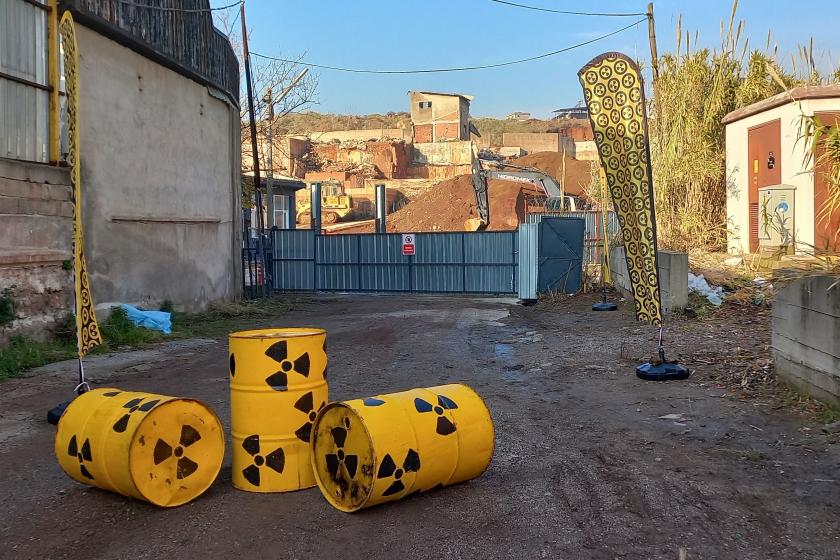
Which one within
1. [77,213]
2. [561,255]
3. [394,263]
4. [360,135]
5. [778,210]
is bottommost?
[394,263]

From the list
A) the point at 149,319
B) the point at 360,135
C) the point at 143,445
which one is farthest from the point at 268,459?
the point at 360,135

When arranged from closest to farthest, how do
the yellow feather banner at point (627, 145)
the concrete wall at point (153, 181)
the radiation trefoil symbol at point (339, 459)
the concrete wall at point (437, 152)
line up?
the radiation trefoil symbol at point (339, 459) → the yellow feather banner at point (627, 145) → the concrete wall at point (153, 181) → the concrete wall at point (437, 152)

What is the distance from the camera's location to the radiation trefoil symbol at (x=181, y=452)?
4.57 m

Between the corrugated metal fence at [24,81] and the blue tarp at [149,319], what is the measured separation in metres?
2.96

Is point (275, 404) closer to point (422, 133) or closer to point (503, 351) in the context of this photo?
point (503, 351)

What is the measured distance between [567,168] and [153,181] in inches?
1702

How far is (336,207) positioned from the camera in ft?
169

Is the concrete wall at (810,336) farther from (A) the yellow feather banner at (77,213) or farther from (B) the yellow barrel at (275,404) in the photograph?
(A) the yellow feather banner at (77,213)

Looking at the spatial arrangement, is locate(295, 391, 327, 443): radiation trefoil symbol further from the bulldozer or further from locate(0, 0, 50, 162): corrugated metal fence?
the bulldozer

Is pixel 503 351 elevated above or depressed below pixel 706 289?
below

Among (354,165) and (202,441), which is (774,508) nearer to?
(202,441)

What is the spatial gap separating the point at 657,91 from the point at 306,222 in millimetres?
35021

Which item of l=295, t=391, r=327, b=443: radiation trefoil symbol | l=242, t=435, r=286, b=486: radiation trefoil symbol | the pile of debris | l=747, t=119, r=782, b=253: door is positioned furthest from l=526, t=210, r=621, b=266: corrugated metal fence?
the pile of debris

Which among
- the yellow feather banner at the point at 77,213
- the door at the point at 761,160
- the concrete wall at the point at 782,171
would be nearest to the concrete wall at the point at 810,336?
the yellow feather banner at the point at 77,213
